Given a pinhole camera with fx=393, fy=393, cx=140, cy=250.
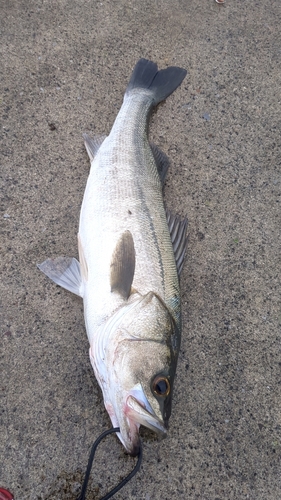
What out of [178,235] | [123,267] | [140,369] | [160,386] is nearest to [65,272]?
[123,267]

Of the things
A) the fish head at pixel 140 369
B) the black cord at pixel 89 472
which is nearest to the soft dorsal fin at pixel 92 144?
the fish head at pixel 140 369

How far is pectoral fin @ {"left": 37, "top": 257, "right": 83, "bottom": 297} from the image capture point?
107 inches

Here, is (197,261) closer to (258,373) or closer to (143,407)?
(258,373)

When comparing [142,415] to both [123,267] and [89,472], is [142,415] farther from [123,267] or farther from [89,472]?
[123,267]

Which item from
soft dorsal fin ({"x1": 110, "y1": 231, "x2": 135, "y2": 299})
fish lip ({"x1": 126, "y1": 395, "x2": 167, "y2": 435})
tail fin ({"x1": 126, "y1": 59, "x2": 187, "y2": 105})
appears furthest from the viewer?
tail fin ({"x1": 126, "y1": 59, "x2": 187, "y2": 105})

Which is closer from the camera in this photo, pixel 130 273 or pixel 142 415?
pixel 142 415

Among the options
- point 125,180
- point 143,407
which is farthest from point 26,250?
point 143,407

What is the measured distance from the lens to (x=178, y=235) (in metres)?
2.83

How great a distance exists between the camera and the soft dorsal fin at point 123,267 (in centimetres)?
240

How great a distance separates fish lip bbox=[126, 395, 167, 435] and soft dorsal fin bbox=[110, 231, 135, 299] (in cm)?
62

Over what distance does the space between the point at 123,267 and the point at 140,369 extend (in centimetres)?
64

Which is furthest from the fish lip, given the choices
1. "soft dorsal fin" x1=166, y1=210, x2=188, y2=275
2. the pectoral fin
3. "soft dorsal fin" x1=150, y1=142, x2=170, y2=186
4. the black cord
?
"soft dorsal fin" x1=150, y1=142, x2=170, y2=186

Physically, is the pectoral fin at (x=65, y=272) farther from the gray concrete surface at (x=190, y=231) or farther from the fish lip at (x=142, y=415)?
the fish lip at (x=142, y=415)

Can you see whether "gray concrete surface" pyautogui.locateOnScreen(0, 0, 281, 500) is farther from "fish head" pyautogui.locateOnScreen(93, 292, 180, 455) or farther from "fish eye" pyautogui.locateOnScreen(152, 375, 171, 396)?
"fish eye" pyautogui.locateOnScreen(152, 375, 171, 396)
